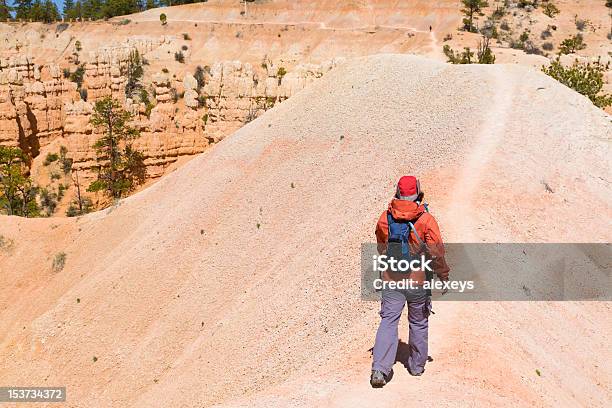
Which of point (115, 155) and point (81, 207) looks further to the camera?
point (81, 207)

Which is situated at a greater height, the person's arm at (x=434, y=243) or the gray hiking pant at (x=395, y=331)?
the person's arm at (x=434, y=243)

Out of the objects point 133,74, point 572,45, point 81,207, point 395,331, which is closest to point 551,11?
point 572,45

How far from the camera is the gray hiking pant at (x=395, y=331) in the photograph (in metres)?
8.27

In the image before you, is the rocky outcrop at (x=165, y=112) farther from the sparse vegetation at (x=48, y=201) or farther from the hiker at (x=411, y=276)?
the hiker at (x=411, y=276)

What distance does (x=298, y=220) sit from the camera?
62.8 feet

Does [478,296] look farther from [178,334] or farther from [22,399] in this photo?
[22,399]

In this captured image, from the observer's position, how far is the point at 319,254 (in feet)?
52.3

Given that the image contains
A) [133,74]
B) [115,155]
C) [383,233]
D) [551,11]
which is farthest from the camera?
[551,11]

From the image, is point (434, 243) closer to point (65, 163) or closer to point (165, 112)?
point (165, 112)

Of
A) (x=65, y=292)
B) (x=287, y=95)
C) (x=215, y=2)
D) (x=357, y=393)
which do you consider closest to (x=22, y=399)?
(x=65, y=292)

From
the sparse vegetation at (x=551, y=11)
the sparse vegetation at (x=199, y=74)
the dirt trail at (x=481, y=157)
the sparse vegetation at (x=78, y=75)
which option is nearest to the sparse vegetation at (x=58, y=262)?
the dirt trail at (x=481, y=157)

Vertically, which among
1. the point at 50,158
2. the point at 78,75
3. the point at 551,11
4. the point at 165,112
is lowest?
the point at 50,158

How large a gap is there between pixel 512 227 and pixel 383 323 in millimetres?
6391

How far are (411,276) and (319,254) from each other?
25.9 feet
